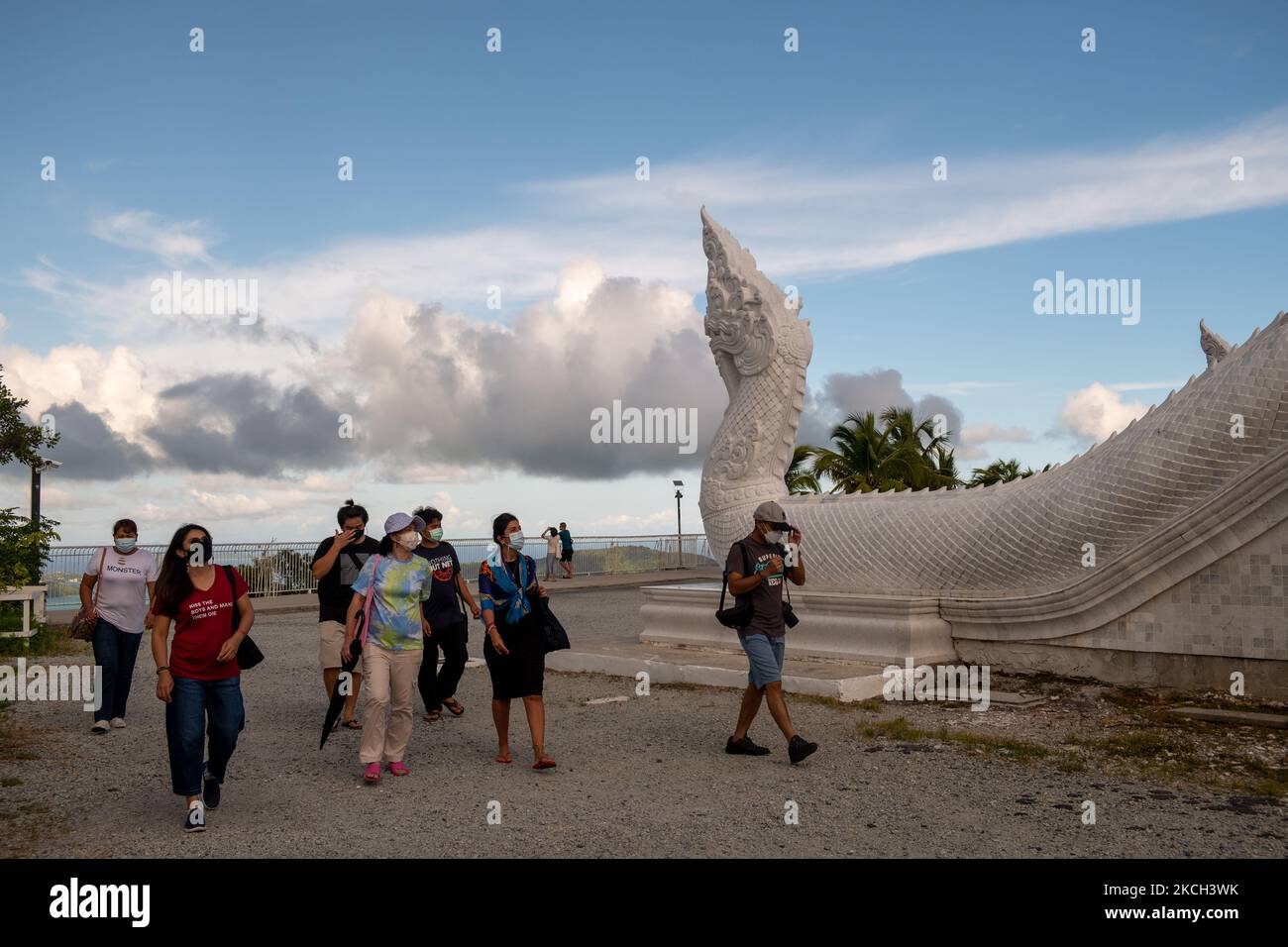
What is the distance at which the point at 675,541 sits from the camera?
3350cm

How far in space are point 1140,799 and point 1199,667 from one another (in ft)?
10.0

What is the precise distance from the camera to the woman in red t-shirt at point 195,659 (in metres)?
5.45

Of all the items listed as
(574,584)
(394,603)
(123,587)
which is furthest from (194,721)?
(574,584)

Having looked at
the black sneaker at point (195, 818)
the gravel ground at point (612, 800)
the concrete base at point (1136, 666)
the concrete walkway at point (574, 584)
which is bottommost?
the concrete walkway at point (574, 584)

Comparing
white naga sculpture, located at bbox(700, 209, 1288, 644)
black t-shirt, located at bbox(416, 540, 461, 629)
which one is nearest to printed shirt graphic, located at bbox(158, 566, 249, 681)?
black t-shirt, located at bbox(416, 540, 461, 629)

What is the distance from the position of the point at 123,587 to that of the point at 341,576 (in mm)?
1665

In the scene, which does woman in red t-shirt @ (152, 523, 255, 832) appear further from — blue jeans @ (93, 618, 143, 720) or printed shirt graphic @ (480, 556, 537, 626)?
blue jeans @ (93, 618, 143, 720)

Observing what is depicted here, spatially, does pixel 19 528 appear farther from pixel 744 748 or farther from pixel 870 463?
pixel 870 463

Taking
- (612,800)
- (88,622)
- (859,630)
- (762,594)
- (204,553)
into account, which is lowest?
(612,800)

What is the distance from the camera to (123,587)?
799 centimetres

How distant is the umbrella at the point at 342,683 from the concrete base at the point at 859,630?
150 inches

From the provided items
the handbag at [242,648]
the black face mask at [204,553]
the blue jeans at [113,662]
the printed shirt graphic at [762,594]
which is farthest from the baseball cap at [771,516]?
the blue jeans at [113,662]

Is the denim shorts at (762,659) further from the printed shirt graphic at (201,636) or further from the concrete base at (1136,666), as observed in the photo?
the concrete base at (1136,666)
